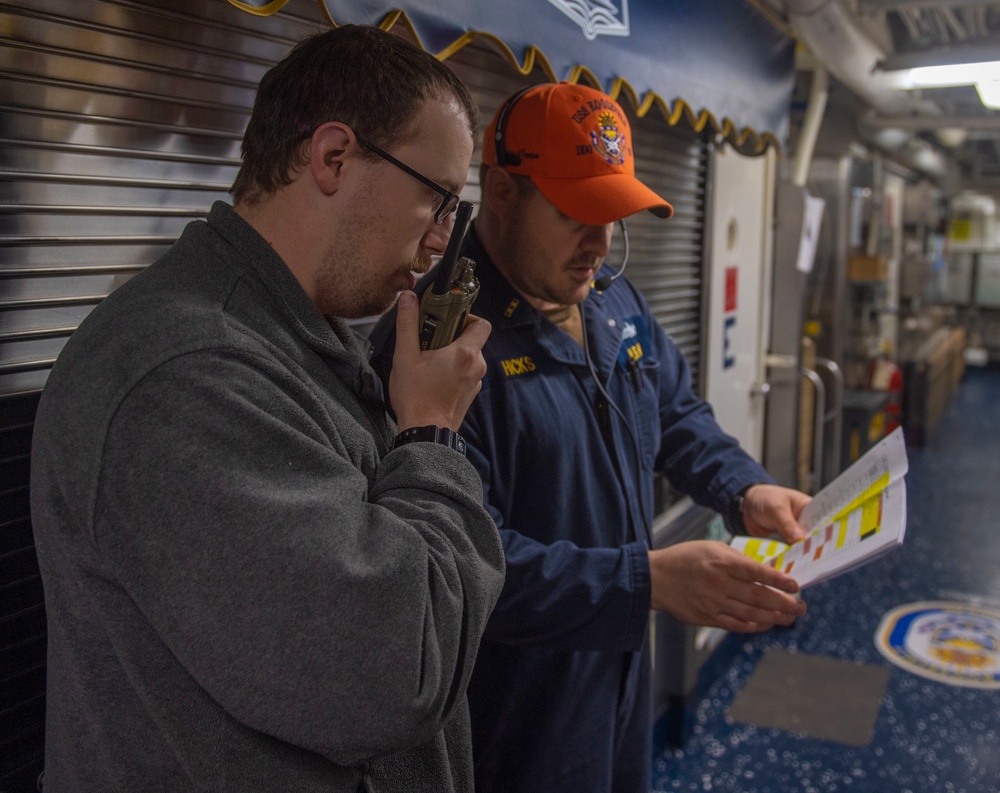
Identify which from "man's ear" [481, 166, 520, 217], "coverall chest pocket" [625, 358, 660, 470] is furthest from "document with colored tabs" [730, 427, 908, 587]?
"man's ear" [481, 166, 520, 217]

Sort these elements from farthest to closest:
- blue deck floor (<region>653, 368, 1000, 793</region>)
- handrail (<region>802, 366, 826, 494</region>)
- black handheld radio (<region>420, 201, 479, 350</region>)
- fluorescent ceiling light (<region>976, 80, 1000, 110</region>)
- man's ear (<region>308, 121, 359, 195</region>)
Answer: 1. fluorescent ceiling light (<region>976, 80, 1000, 110</region>)
2. handrail (<region>802, 366, 826, 494</region>)
3. blue deck floor (<region>653, 368, 1000, 793</region>)
4. black handheld radio (<region>420, 201, 479, 350</region>)
5. man's ear (<region>308, 121, 359, 195</region>)

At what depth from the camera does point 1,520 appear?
1354mm

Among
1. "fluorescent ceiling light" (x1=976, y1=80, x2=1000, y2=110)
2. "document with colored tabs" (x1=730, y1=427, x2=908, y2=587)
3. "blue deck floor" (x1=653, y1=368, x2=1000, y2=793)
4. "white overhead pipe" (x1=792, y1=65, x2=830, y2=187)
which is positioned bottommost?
"blue deck floor" (x1=653, y1=368, x2=1000, y2=793)

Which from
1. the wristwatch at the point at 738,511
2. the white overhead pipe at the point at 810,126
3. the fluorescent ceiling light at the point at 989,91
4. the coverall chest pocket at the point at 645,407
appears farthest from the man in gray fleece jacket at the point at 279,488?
the fluorescent ceiling light at the point at 989,91

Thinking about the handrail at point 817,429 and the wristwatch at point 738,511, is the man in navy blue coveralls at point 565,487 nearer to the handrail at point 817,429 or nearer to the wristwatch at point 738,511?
the wristwatch at point 738,511

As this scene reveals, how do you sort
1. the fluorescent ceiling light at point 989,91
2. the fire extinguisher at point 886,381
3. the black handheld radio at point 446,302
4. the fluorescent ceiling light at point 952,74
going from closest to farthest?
1. the black handheld radio at point 446,302
2. the fluorescent ceiling light at point 952,74
3. the fluorescent ceiling light at point 989,91
4. the fire extinguisher at point 886,381

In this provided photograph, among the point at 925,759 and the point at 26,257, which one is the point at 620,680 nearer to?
the point at 26,257

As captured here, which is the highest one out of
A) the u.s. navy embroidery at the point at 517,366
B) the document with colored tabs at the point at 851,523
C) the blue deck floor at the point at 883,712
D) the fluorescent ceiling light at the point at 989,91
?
the fluorescent ceiling light at the point at 989,91

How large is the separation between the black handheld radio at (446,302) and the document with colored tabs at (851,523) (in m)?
0.71

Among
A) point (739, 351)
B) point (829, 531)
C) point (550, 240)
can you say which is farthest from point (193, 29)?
point (739, 351)

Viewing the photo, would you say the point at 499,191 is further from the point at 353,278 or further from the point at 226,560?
the point at 226,560

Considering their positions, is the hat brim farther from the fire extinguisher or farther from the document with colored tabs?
the fire extinguisher

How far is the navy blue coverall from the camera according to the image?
1627 millimetres

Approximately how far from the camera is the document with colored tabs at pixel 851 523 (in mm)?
1421
